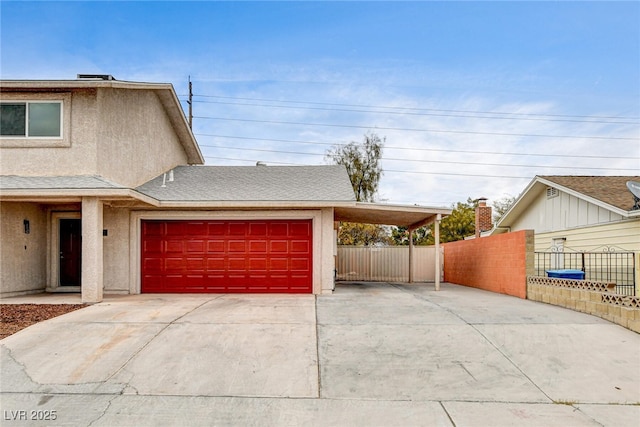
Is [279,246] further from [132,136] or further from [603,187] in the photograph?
[603,187]

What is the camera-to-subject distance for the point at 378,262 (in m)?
19.1

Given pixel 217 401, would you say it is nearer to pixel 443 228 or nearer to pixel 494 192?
pixel 443 228

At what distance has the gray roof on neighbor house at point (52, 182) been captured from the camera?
1012cm

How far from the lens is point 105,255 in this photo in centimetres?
1264

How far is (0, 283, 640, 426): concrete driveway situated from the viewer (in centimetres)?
518

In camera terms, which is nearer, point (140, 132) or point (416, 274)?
point (140, 132)

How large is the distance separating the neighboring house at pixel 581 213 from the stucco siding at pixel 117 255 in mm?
13694

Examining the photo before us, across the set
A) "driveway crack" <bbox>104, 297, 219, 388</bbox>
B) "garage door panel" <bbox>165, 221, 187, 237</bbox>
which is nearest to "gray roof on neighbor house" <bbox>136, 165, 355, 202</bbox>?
"garage door panel" <bbox>165, 221, 187, 237</bbox>

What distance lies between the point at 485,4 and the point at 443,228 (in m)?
23.1

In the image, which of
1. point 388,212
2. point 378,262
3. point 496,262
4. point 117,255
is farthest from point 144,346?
point 378,262

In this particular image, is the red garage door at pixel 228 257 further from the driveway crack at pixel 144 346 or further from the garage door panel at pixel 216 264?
the driveway crack at pixel 144 346

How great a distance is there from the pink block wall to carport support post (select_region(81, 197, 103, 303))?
35.4ft

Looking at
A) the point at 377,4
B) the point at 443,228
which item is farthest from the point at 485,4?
the point at 443,228

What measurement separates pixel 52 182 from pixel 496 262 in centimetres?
1267
